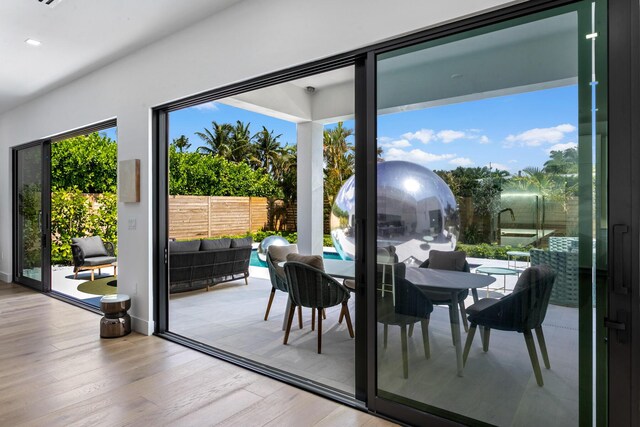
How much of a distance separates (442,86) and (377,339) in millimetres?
1515

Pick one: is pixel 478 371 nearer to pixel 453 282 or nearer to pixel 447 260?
pixel 453 282

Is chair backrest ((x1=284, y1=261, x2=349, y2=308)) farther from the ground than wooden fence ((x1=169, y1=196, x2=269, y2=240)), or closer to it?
closer to it

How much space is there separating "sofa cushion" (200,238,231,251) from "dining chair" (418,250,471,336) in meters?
4.10

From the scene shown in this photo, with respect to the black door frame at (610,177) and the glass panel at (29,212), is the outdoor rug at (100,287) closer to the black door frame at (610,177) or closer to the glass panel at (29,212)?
the glass panel at (29,212)

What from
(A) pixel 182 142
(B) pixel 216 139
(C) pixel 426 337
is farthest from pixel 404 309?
(B) pixel 216 139

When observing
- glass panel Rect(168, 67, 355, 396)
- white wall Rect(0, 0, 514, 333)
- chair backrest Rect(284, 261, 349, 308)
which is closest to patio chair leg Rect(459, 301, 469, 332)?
glass panel Rect(168, 67, 355, 396)

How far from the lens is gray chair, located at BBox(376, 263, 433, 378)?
2201mm

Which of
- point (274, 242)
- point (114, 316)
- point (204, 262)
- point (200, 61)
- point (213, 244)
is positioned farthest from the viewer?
point (274, 242)

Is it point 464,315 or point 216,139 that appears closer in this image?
point 464,315

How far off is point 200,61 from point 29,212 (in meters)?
4.57

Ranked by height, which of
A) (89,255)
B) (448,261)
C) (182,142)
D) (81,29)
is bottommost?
(89,255)

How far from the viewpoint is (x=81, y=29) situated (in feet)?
10.9

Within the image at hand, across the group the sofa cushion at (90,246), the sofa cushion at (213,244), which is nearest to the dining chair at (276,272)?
the sofa cushion at (213,244)

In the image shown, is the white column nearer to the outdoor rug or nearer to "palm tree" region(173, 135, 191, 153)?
the outdoor rug
